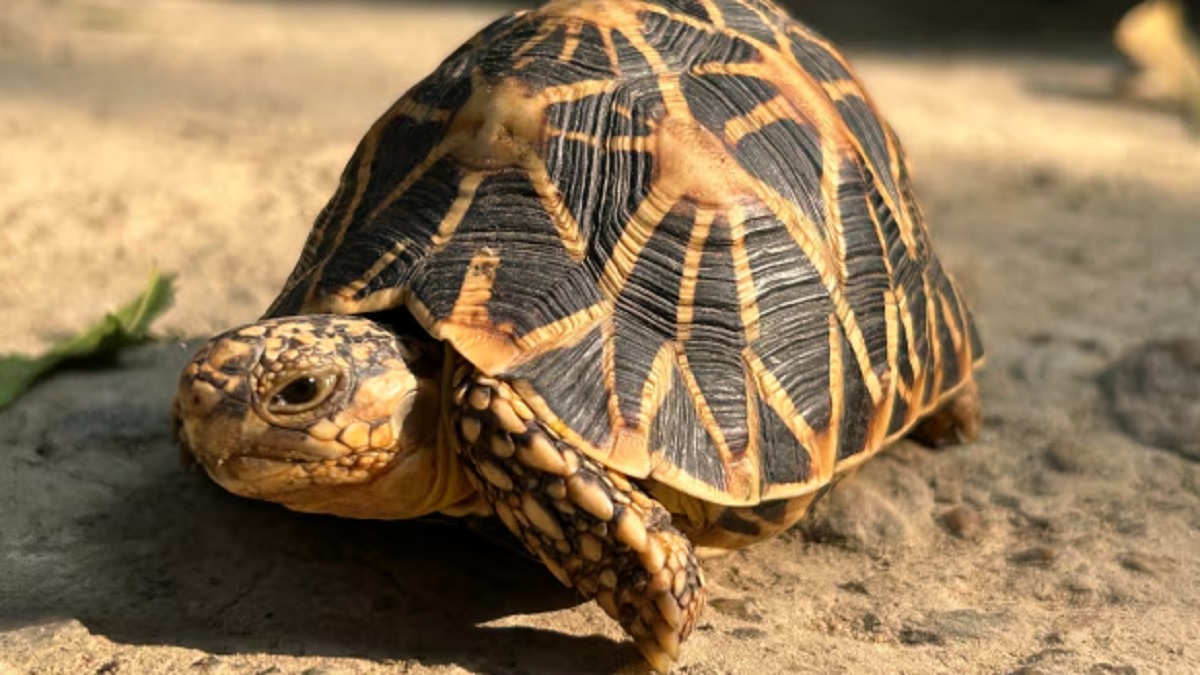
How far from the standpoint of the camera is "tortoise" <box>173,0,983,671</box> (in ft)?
6.84

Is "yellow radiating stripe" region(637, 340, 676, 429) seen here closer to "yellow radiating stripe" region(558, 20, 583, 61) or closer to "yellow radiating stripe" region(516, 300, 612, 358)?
"yellow radiating stripe" region(516, 300, 612, 358)

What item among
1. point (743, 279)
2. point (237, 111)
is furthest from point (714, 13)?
point (237, 111)

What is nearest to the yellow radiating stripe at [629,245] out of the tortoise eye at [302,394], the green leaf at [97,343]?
the tortoise eye at [302,394]

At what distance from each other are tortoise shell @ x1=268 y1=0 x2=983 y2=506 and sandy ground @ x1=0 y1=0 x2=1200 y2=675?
0.30 m

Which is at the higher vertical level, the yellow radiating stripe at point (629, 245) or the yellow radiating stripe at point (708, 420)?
the yellow radiating stripe at point (629, 245)

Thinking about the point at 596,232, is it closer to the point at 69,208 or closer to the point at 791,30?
the point at 791,30

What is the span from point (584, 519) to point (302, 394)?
0.48 meters

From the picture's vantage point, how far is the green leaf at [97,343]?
2.98 m

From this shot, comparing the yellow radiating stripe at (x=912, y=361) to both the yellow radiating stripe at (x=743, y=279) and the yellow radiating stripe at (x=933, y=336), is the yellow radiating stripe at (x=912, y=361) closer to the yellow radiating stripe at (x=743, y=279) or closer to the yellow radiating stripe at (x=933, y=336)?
the yellow radiating stripe at (x=933, y=336)

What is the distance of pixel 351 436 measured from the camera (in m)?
2.10

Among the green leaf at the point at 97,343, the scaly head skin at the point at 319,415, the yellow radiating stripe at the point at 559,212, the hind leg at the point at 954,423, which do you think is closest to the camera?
the scaly head skin at the point at 319,415

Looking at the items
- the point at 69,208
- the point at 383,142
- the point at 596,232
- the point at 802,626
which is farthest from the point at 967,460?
the point at 69,208

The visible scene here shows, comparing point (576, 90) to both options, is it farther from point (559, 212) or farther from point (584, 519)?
point (584, 519)

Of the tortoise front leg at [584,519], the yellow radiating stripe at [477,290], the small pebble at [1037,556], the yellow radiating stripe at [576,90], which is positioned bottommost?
the small pebble at [1037,556]
